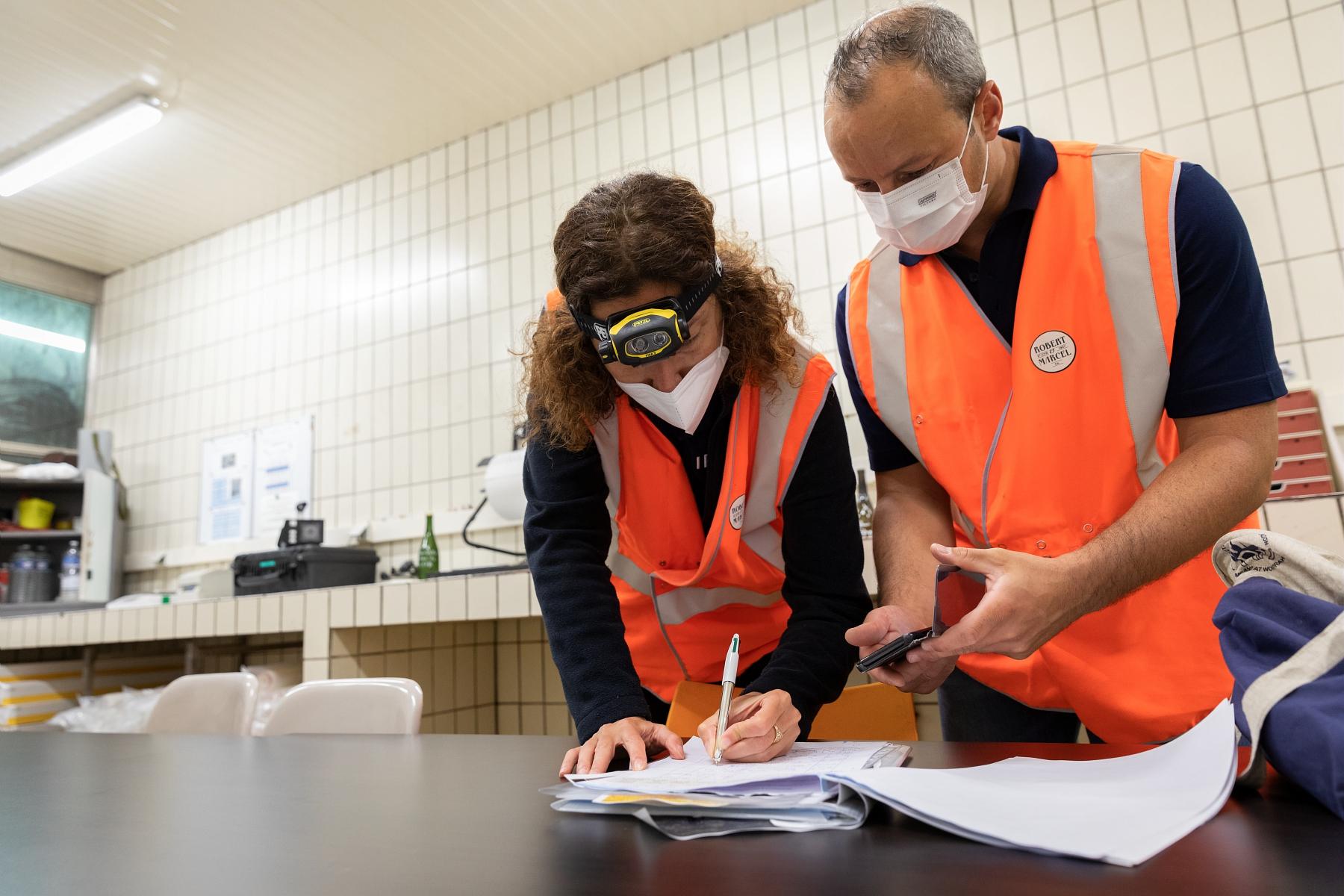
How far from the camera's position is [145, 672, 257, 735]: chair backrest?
197 cm

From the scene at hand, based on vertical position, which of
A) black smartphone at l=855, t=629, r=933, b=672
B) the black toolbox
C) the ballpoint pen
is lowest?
the ballpoint pen

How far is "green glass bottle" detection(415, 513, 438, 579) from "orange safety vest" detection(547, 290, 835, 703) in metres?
2.39

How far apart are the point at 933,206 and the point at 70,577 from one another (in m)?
5.31

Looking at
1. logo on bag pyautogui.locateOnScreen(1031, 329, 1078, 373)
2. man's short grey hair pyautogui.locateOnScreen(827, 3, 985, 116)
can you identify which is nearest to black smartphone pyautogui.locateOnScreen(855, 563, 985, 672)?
logo on bag pyautogui.locateOnScreen(1031, 329, 1078, 373)

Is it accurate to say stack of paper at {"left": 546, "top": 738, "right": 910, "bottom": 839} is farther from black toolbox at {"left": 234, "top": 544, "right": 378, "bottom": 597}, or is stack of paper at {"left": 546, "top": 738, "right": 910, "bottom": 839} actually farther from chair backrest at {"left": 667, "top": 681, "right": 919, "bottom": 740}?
black toolbox at {"left": 234, "top": 544, "right": 378, "bottom": 597}

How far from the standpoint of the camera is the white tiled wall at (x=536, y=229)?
8.90 ft

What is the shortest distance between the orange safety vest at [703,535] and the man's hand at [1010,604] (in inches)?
14.5

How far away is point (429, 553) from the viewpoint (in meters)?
3.80

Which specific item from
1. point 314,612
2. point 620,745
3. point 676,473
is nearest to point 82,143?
point 314,612

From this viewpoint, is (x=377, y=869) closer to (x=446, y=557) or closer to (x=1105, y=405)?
(x=1105, y=405)

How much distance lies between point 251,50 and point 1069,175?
11.9 ft

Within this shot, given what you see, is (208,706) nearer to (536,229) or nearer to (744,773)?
(744,773)

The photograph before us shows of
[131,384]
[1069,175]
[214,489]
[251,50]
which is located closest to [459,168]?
[251,50]

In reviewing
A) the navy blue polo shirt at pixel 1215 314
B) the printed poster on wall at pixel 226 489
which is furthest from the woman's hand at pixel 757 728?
the printed poster on wall at pixel 226 489
